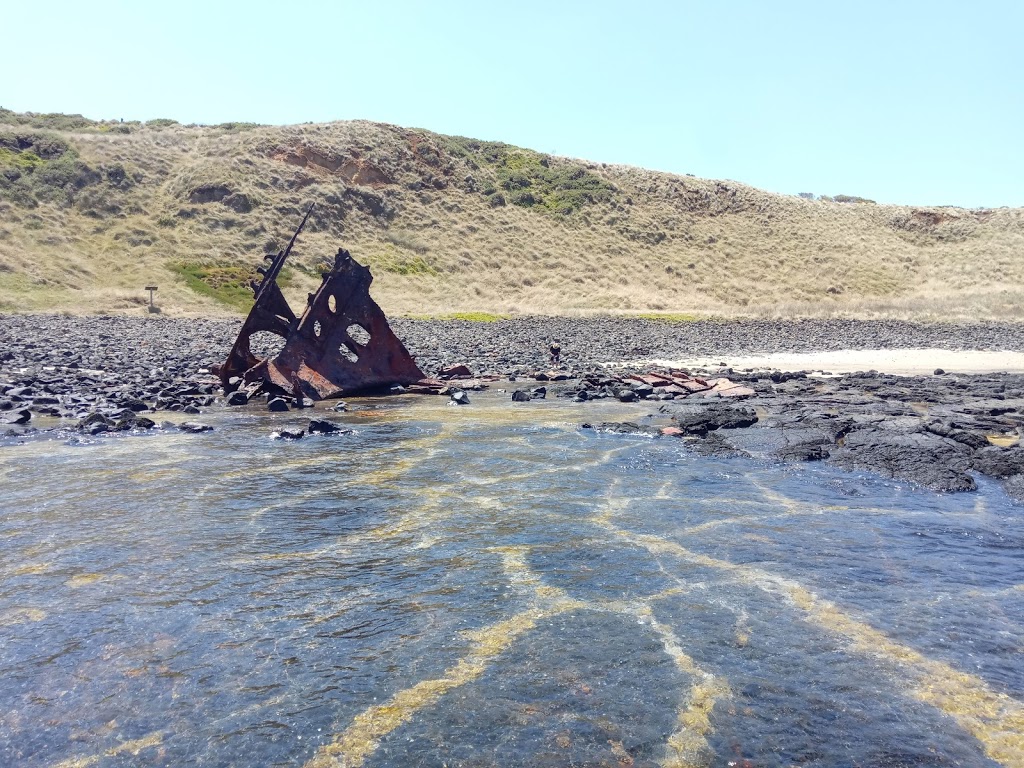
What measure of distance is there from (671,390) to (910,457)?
270 inches

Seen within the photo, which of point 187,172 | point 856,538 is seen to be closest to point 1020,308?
point 856,538

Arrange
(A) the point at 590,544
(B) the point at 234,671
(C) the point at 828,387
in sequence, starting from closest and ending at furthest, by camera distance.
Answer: (B) the point at 234,671, (A) the point at 590,544, (C) the point at 828,387

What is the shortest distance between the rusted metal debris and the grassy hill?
21219 millimetres

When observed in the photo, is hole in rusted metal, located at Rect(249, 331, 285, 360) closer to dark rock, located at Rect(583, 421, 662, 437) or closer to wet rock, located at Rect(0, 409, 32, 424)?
wet rock, located at Rect(0, 409, 32, 424)

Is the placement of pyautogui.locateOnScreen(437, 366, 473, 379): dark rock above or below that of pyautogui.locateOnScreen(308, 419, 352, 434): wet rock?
above

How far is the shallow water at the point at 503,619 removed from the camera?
13.6 ft

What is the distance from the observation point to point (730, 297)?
183 feet

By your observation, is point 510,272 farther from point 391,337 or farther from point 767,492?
point 767,492

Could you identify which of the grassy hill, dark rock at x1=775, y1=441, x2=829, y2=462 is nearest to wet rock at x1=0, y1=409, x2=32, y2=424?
dark rock at x1=775, y1=441, x2=829, y2=462

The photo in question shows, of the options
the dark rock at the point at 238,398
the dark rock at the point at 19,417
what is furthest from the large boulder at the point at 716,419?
the dark rock at the point at 19,417

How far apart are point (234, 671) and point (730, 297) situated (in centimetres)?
5427

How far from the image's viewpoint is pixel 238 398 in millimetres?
15453

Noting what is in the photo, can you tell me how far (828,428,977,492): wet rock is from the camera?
9.42 m

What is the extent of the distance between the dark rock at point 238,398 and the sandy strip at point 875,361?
37.1 ft
